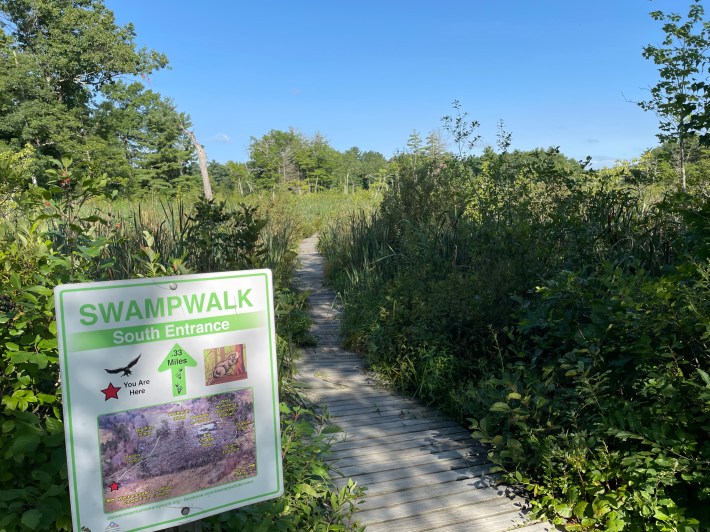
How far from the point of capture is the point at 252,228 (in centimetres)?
381

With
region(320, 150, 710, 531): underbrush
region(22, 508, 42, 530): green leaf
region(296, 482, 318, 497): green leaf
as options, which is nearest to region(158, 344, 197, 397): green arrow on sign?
region(22, 508, 42, 530): green leaf

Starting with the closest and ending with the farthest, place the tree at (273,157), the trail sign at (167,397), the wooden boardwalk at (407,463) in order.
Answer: the trail sign at (167,397), the wooden boardwalk at (407,463), the tree at (273,157)

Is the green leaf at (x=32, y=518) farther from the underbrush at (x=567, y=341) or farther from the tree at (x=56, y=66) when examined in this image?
the tree at (x=56, y=66)

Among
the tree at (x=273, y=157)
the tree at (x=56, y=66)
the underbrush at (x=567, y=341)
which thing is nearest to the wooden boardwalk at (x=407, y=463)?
the underbrush at (x=567, y=341)

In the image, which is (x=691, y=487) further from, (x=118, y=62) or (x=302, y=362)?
(x=118, y=62)

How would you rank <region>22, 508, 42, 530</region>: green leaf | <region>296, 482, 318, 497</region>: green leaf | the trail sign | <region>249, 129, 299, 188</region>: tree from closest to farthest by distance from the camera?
the trail sign < <region>22, 508, 42, 530</region>: green leaf < <region>296, 482, 318, 497</region>: green leaf < <region>249, 129, 299, 188</region>: tree

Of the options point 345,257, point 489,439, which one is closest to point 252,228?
point 489,439

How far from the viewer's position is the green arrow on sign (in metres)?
1.56

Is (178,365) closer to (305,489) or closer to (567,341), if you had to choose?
(305,489)

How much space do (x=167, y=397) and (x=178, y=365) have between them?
95mm

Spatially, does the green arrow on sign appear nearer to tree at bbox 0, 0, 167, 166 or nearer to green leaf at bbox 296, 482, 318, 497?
green leaf at bbox 296, 482, 318, 497

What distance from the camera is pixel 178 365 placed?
1572 mm

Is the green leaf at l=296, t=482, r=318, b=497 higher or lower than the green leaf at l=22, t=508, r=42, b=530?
lower

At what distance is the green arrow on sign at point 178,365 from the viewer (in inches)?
61.3
